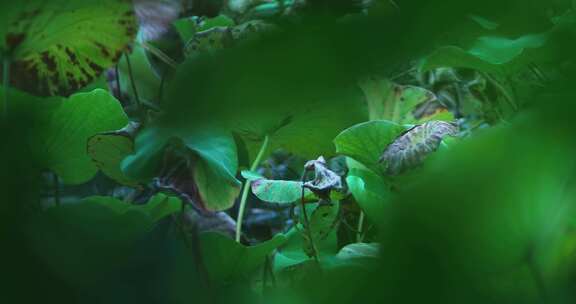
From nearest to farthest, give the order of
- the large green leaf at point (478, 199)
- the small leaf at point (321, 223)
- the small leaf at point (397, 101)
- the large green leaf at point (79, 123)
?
the large green leaf at point (478, 199)
the large green leaf at point (79, 123)
the small leaf at point (321, 223)
the small leaf at point (397, 101)

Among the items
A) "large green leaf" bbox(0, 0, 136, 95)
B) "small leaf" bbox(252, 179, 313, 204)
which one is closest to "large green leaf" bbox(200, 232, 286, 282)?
"small leaf" bbox(252, 179, 313, 204)

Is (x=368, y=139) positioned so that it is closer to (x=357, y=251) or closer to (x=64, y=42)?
(x=357, y=251)

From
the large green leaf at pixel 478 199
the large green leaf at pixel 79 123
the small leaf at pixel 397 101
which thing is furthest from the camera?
the small leaf at pixel 397 101

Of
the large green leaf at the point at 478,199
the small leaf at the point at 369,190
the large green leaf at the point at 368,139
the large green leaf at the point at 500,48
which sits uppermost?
the large green leaf at the point at 478,199

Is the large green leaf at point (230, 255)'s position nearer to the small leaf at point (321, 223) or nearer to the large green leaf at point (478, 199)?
the small leaf at point (321, 223)

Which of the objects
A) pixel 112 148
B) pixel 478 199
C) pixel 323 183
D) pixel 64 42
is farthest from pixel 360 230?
pixel 478 199

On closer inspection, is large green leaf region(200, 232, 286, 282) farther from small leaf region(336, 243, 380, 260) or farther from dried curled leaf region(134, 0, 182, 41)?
dried curled leaf region(134, 0, 182, 41)

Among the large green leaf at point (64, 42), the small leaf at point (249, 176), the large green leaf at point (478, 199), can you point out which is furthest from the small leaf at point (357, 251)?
the large green leaf at point (478, 199)
